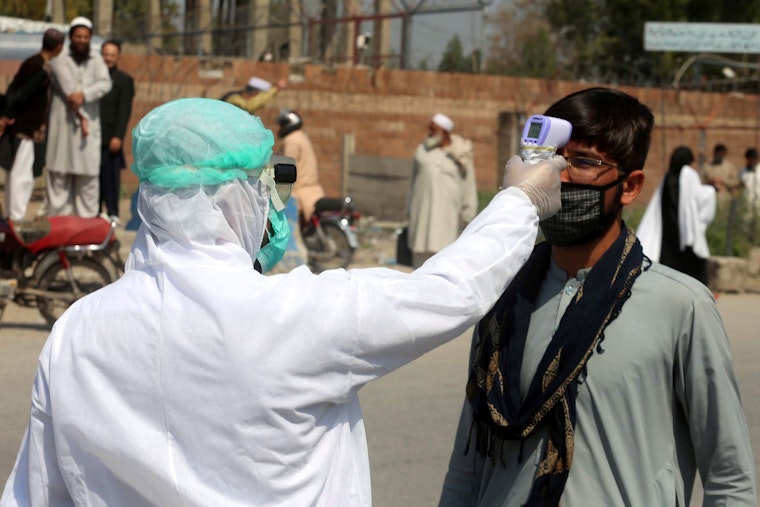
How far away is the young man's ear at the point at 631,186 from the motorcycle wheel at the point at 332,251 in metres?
9.28

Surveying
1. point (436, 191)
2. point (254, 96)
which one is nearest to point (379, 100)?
point (436, 191)

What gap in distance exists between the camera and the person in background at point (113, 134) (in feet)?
35.8

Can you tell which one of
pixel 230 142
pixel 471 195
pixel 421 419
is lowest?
pixel 421 419

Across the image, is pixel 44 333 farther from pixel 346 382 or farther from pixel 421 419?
pixel 346 382

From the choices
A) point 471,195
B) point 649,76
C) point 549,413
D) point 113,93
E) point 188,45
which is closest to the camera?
point 549,413

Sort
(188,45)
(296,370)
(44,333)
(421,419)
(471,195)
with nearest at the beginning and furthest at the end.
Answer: (296,370)
(421,419)
(44,333)
(471,195)
(188,45)

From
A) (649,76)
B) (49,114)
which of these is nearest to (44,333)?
(49,114)

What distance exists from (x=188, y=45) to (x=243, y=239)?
21.4 metres

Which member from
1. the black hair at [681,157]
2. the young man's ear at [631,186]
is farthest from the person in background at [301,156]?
the young man's ear at [631,186]

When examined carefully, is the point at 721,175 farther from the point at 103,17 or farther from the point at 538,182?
the point at 538,182

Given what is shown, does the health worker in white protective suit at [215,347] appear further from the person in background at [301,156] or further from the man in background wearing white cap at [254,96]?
the person in background at [301,156]

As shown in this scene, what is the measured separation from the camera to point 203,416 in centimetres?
197

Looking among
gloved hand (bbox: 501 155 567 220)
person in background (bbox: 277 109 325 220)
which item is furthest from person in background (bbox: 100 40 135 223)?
gloved hand (bbox: 501 155 567 220)

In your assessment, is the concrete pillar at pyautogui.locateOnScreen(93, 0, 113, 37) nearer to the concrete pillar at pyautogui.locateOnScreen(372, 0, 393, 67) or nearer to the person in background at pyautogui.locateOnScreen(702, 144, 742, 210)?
the concrete pillar at pyautogui.locateOnScreen(372, 0, 393, 67)
